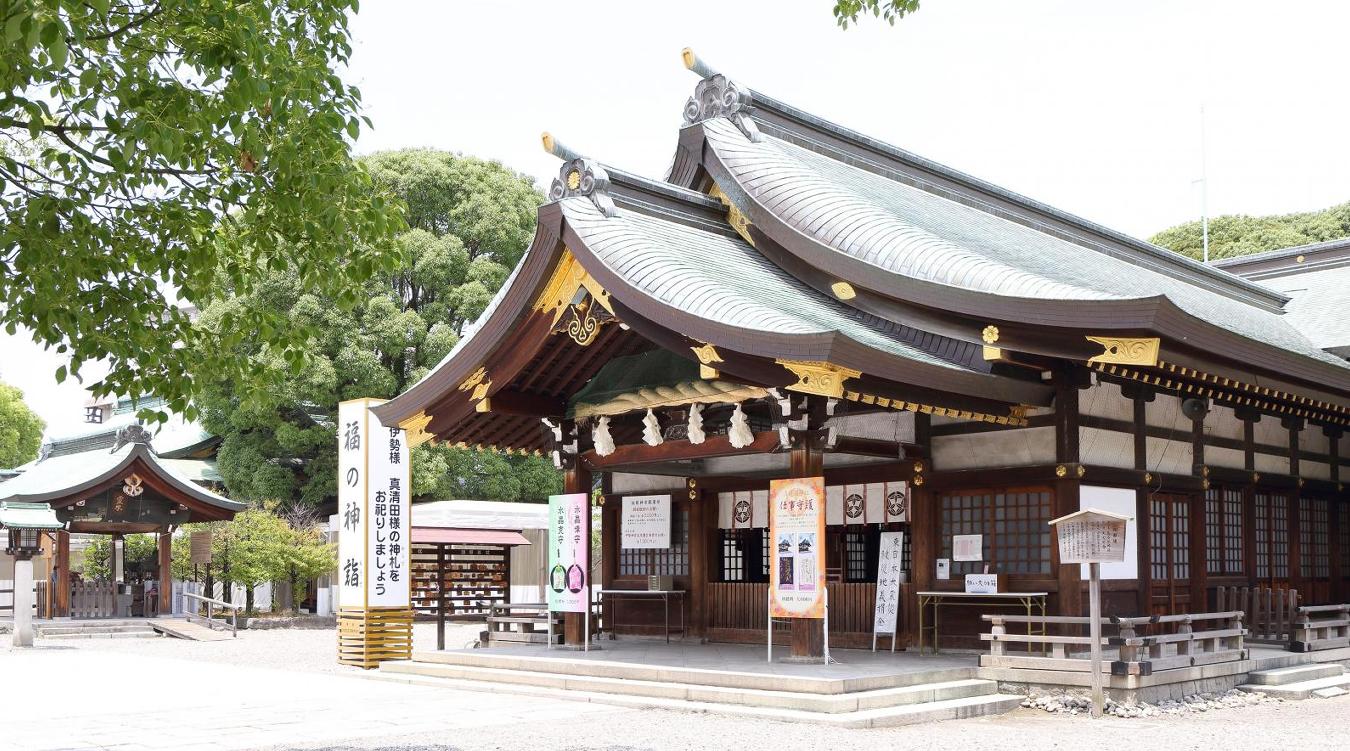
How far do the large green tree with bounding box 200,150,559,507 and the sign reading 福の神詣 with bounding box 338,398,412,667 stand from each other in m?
15.0

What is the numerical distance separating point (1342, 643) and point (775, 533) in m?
8.16

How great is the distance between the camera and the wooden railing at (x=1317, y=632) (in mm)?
15438

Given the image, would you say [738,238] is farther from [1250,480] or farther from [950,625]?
[1250,480]

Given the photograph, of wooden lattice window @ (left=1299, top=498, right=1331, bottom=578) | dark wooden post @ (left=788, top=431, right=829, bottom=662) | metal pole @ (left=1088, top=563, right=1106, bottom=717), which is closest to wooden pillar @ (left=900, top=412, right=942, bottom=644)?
dark wooden post @ (left=788, top=431, right=829, bottom=662)

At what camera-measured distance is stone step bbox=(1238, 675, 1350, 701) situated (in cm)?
1358

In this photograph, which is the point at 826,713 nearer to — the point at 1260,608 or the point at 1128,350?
the point at 1128,350

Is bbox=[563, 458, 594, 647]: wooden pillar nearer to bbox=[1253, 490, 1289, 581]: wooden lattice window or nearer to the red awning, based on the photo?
the red awning

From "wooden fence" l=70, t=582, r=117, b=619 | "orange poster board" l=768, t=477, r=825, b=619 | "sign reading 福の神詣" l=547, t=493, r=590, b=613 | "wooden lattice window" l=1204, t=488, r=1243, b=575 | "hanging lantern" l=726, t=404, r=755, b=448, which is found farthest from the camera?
"wooden fence" l=70, t=582, r=117, b=619

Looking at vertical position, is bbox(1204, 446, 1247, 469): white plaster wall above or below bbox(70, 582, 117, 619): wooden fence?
above

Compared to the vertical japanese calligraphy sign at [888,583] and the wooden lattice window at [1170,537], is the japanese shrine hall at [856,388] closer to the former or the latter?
the wooden lattice window at [1170,537]

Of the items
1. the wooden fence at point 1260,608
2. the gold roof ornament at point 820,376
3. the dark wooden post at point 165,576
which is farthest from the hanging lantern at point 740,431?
the dark wooden post at point 165,576

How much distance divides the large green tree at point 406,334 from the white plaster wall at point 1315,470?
2072 cm

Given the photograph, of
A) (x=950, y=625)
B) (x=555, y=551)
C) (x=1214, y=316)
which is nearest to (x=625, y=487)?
(x=555, y=551)

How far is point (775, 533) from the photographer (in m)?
13.1
